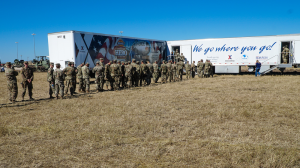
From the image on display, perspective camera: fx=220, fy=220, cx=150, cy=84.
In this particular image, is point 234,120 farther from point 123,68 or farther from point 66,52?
point 66,52

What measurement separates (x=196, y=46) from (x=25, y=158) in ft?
61.4

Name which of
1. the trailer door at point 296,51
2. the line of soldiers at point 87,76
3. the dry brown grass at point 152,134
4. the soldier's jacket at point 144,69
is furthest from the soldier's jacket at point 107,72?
the trailer door at point 296,51

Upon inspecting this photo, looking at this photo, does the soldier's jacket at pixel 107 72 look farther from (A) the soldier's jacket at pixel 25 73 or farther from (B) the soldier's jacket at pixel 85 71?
(A) the soldier's jacket at pixel 25 73

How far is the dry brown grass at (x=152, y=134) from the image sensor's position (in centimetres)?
383

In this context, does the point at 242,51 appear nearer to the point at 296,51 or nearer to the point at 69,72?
the point at 296,51

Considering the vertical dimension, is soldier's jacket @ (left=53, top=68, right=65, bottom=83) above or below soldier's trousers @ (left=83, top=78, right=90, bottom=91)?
above

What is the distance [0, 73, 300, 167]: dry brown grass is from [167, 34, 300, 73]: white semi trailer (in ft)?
37.1

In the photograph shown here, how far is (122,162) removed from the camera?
3.79m

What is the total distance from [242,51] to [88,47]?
12893 millimetres

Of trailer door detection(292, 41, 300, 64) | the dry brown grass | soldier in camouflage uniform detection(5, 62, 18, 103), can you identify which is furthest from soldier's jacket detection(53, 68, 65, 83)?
trailer door detection(292, 41, 300, 64)

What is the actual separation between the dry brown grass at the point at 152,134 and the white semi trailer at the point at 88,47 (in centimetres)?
629

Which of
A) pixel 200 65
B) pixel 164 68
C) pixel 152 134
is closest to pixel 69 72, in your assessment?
pixel 152 134

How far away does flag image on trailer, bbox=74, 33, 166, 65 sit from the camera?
14133 millimetres

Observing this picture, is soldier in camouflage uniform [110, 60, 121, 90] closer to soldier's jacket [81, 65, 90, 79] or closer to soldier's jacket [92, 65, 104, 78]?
soldier's jacket [92, 65, 104, 78]
